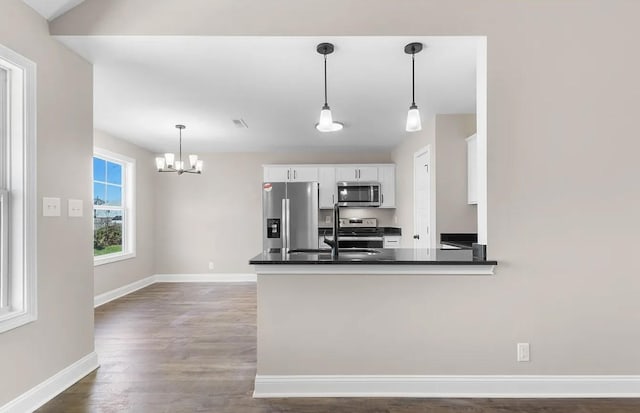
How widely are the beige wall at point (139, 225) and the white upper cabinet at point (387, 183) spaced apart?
398cm

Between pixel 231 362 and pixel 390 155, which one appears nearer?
pixel 231 362

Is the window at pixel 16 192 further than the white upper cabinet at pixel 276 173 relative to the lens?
No

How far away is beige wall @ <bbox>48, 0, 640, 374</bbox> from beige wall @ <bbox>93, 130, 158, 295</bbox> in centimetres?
316

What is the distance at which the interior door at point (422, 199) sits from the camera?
4.13 m

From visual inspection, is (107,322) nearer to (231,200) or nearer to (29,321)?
(29,321)

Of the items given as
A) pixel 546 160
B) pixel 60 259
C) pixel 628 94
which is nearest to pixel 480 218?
pixel 546 160

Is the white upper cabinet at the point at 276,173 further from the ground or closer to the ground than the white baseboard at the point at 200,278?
further from the ground

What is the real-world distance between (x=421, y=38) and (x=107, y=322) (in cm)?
413

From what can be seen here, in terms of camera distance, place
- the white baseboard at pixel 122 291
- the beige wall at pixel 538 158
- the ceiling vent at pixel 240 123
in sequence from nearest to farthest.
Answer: the beige wall at pixel 538 158
the ceiling vent at pixel 240 123
the white baseboard at pixel 122 291

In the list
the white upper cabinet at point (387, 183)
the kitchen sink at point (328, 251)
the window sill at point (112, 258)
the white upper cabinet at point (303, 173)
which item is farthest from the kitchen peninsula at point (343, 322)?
the white upper cabinet at point (303, 173)

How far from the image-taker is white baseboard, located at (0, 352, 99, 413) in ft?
6.36

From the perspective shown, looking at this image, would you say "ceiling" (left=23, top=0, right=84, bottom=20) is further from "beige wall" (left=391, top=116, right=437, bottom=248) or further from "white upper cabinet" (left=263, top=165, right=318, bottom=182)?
"white upper cabinet" (left=263, top=165, right=318, bottom=182)

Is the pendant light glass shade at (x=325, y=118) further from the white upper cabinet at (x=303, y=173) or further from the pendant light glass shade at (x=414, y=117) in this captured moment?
the white upper cabinet at (x=303, y=173)

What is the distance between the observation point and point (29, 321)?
6.59 ft
